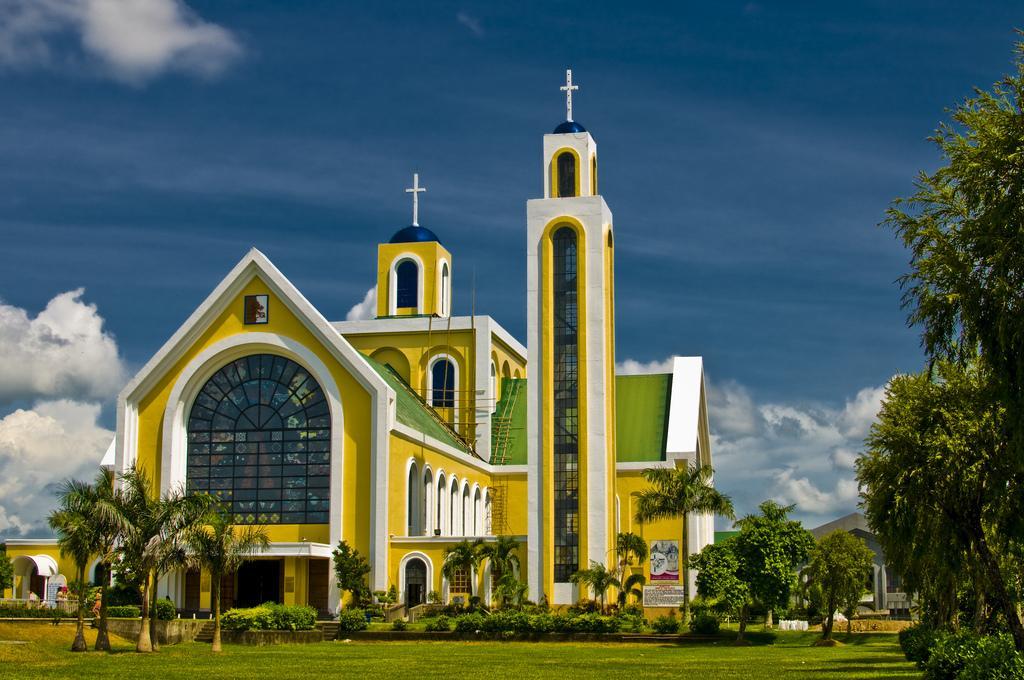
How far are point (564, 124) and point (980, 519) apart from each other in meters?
36.1

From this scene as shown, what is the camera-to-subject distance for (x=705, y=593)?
4347 centimetres

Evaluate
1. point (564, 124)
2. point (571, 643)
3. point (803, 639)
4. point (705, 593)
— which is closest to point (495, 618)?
point (571, 643)

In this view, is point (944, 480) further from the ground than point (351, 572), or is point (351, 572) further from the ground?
point (944, 480)

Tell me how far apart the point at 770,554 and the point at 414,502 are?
16.6 m

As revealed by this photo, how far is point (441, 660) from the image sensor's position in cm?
3125

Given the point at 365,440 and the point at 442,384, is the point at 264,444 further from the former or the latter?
the point at 442,384

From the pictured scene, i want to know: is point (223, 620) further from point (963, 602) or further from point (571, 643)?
point (963, 602)

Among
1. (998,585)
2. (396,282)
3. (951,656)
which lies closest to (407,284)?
(396,282)

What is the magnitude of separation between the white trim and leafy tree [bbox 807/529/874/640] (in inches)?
1036

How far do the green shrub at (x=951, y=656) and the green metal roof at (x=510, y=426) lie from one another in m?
41.0

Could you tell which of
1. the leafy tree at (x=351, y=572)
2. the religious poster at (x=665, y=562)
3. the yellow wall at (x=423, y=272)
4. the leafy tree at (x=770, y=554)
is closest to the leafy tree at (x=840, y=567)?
the leafy tree at (x=770, y=554)

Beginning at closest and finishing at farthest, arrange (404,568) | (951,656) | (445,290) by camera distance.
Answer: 1. (951,656)
2. (404,568)
3. (445,290)

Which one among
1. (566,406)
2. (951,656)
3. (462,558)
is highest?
(566,406)

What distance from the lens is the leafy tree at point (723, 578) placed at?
42562 millimetres
